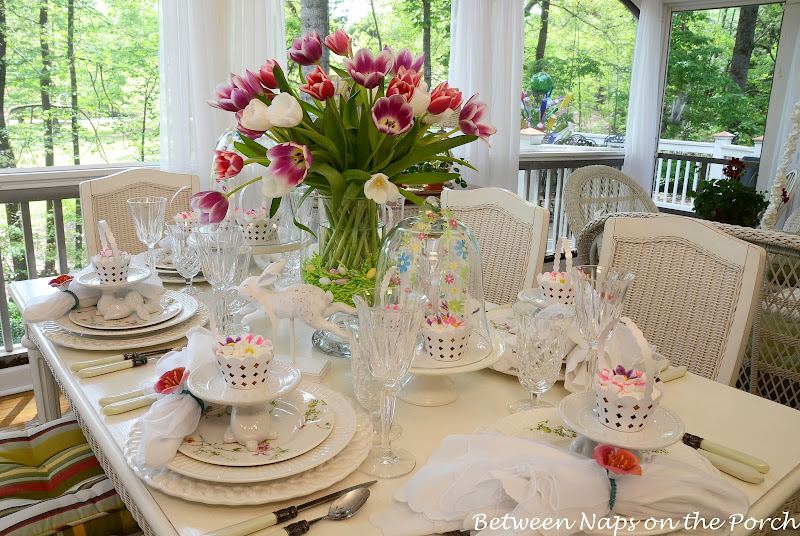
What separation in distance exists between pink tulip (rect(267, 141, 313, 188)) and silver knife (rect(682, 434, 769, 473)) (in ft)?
2.52

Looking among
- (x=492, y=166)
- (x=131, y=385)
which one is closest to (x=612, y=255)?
(x=131, y=385)

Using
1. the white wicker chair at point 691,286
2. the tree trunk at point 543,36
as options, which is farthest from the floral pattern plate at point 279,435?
the tree trunk at point 543,36

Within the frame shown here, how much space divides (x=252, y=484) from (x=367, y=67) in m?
0.77

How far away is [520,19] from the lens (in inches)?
150

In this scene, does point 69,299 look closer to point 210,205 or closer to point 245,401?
point 210,205

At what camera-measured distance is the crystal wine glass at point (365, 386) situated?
3.07 ft

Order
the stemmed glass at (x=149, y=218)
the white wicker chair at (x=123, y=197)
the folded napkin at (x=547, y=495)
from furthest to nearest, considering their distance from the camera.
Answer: the white wicker chair at (x=123, y=197)
the stemmed glass at (x=149, y=218)
the folded napkin at (x=547, y=495)

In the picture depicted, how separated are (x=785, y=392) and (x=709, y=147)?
3.27m

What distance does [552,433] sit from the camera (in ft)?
3.22

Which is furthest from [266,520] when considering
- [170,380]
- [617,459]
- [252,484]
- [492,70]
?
[492,70]

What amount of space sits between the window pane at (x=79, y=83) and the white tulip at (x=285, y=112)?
2.28m

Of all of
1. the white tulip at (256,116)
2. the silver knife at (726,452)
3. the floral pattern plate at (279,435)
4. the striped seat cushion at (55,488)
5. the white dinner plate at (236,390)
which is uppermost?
the white tulip at (256,116)

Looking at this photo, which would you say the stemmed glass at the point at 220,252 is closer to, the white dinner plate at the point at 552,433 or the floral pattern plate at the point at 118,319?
the floral pattern plate at the point at 118,319

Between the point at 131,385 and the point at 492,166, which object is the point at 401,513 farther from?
the point at 492,166
